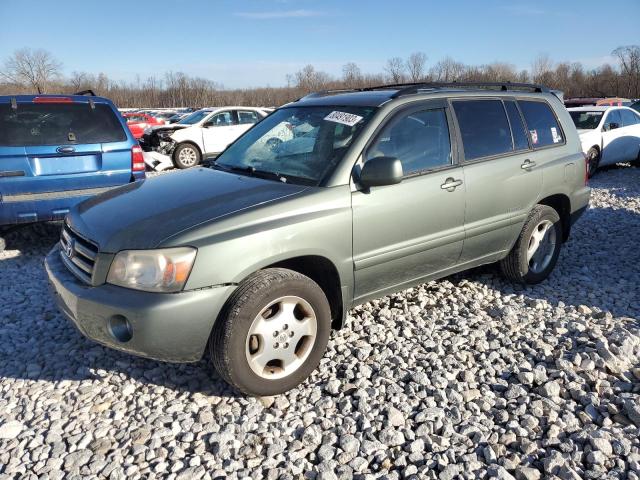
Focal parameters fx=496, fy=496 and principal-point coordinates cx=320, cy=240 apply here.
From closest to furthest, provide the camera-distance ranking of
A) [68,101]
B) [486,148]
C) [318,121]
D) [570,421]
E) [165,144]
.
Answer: [570,421], [318,121], [486,148], [68,101], [165,144]

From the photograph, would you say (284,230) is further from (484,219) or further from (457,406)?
(484,219)

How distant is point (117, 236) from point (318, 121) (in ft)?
5.60

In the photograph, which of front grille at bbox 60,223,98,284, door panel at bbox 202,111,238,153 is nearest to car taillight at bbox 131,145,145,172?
front grille at bbox 60,223,98,284

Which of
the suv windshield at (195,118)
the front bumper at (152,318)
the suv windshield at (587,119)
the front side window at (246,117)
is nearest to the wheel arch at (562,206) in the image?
the front bumper at (152,318)

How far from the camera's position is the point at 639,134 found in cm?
1170

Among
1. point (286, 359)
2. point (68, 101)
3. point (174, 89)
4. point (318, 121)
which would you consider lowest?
point (286, 359)

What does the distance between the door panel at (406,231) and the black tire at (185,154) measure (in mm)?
11015

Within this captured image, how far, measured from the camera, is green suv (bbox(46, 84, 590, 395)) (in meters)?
2.68

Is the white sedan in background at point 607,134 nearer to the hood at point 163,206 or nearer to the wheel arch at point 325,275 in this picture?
the wheel arch at point 325,275

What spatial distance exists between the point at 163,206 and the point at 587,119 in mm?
10968

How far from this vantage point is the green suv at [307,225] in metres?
2.68

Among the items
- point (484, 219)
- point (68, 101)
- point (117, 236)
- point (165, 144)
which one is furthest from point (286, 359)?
point (165, 144)

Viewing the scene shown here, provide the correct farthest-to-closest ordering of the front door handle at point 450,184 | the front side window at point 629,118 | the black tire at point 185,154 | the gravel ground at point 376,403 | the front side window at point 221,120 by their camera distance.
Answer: the front side window at point 221,120, the black tire at point 185,154, the front side window at point 629,118, the front door handle at point 450,184, the gravel ground at point 376,403

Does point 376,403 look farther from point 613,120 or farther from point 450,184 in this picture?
point 613,120
